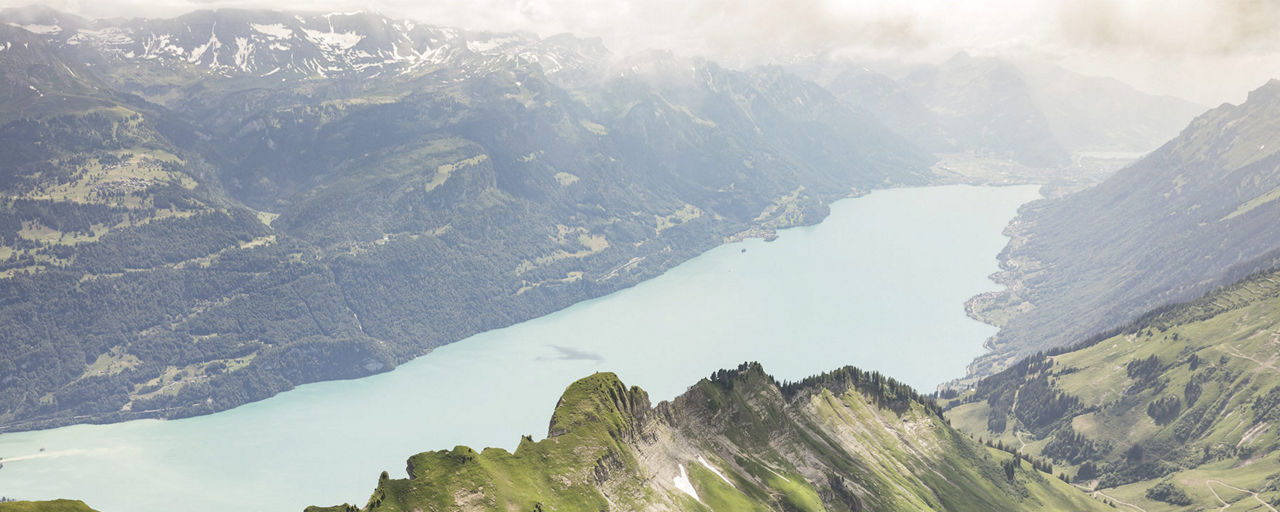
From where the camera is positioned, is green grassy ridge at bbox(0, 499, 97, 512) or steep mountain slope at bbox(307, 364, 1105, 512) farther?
steep mountain slope at bbox(307, 364, 1105, 512)

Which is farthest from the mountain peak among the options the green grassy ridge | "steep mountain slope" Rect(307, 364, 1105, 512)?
the green grassy ridge

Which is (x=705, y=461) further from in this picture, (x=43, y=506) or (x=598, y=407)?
(x=43, y=506)

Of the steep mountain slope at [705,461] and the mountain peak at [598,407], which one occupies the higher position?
the mountain peak at [598,407]

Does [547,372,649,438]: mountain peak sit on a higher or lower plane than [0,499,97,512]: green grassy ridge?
higher

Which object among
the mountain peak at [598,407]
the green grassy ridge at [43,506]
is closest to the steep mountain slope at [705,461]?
the mountain peak at [598,407]

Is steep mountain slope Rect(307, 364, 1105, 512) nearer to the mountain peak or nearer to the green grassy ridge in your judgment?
the mountain peak

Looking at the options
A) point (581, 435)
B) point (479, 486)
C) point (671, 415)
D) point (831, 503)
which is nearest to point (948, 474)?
point (831, 503)

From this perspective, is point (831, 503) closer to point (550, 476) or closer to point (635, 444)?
point (635, 444)

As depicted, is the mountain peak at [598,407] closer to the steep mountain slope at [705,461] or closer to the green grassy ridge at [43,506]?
the steep mountain slope at [705,461]
